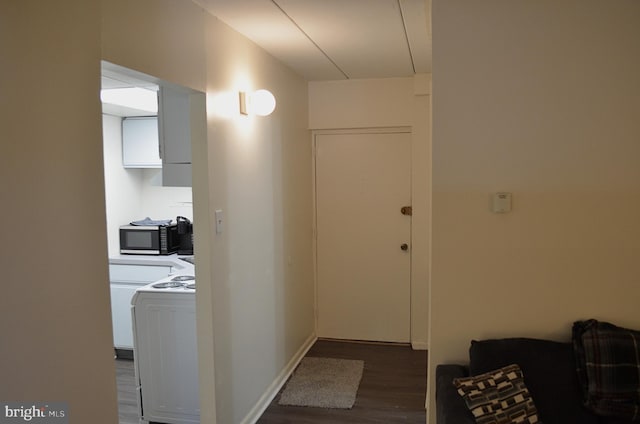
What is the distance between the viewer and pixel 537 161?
7.62 feet

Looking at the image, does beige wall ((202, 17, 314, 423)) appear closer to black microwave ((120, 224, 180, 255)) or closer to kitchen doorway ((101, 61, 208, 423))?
kitchen doorway ((101, 61, 208, 423))

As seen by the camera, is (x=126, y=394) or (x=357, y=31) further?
(x=126, y=394)

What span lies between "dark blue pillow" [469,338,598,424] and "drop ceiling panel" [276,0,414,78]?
1.73 meters

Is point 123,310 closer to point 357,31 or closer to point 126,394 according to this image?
point 126,394

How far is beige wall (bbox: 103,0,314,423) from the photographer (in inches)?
87.7

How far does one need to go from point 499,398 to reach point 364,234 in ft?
8.89

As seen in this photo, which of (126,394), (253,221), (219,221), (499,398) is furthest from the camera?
(126,394)

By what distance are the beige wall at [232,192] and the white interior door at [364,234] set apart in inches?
26.0

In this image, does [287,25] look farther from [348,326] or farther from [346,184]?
[348,326]

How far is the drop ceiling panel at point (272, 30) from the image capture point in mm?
2498

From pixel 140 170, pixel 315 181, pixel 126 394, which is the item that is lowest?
pixel 126 394

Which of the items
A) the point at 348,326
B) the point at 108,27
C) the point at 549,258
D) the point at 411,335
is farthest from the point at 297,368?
the point at 108,27

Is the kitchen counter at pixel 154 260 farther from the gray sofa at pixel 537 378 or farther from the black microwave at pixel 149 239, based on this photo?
the gray sofa at pixel 537 378

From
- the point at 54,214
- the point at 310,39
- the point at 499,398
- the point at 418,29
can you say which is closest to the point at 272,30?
the point at 310,39
